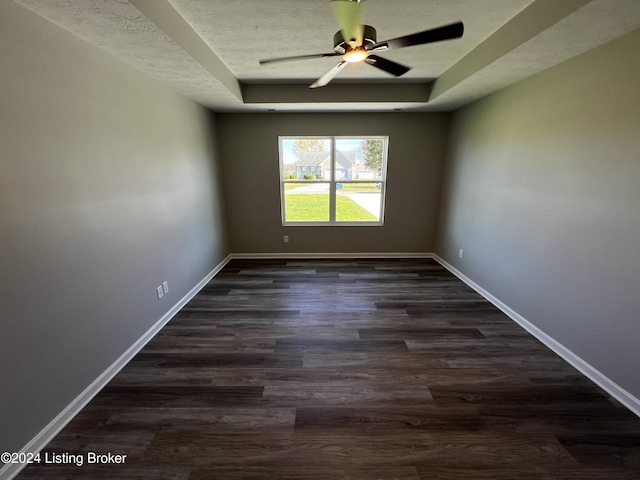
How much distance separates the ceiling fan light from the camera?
1717 mm

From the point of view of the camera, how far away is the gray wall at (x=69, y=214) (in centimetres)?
133

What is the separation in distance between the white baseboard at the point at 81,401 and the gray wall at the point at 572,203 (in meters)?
3.53

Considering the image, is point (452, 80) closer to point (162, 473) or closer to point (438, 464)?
point (438, 464)

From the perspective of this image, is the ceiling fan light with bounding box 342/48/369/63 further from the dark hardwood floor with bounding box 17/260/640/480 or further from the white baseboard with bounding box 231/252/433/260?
the white baseboard with bounding box 231/252/433/260

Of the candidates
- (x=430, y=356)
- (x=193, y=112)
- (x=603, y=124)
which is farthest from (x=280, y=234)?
(x=603, y=124)

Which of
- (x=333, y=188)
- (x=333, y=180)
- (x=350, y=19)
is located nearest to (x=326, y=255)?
(x=333, y=188)

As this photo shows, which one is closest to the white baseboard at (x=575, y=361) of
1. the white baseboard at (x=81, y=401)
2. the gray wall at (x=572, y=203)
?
the gray wall at (x=572, y=203)

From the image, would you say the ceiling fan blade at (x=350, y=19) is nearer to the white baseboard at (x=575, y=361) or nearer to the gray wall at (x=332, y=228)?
the gray wall at (x=332, y=228)

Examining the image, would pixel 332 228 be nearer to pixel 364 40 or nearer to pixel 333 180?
pixel 333 180

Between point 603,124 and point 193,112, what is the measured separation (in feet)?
12.8

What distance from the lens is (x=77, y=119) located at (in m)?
1.69

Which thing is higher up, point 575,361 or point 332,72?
point 332,72

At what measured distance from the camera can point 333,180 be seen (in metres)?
4.40

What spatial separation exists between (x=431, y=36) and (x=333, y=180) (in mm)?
2935
